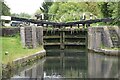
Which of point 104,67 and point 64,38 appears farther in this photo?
point 64,38

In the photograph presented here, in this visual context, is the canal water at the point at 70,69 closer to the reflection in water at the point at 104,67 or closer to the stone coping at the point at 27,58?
the reflection in water at the point at 104,67

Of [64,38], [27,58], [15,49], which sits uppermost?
[64,38]

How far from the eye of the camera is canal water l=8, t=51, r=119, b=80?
51.6 feet

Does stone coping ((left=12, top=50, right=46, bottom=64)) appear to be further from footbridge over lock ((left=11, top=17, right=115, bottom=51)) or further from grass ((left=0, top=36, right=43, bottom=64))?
footbridge over lock ((left=11, top=17, right=115, bottom=51))

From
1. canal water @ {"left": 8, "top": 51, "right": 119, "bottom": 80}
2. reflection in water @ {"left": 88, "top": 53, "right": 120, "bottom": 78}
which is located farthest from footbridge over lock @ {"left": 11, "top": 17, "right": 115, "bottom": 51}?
reflection in water @ {"left": 88, "top": 53, "right": 120, "bottom": 78}

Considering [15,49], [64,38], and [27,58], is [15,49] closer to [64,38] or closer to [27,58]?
[27,58]

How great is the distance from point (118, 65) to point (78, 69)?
7.00 ft

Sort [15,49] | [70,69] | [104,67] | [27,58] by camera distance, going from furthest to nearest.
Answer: [15,49] < [70,69] < [27,58] < [104,67]

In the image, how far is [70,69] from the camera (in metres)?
18.7

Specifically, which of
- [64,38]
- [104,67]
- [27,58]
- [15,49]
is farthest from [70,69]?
[64,38]

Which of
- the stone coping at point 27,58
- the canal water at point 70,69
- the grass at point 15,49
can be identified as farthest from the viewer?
the grass at point 15,49

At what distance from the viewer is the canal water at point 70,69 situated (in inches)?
620

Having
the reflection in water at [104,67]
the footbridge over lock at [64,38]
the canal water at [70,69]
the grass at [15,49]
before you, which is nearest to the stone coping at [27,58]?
the grass at [15,49]

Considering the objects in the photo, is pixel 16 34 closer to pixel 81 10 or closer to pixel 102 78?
pixel 102 78
